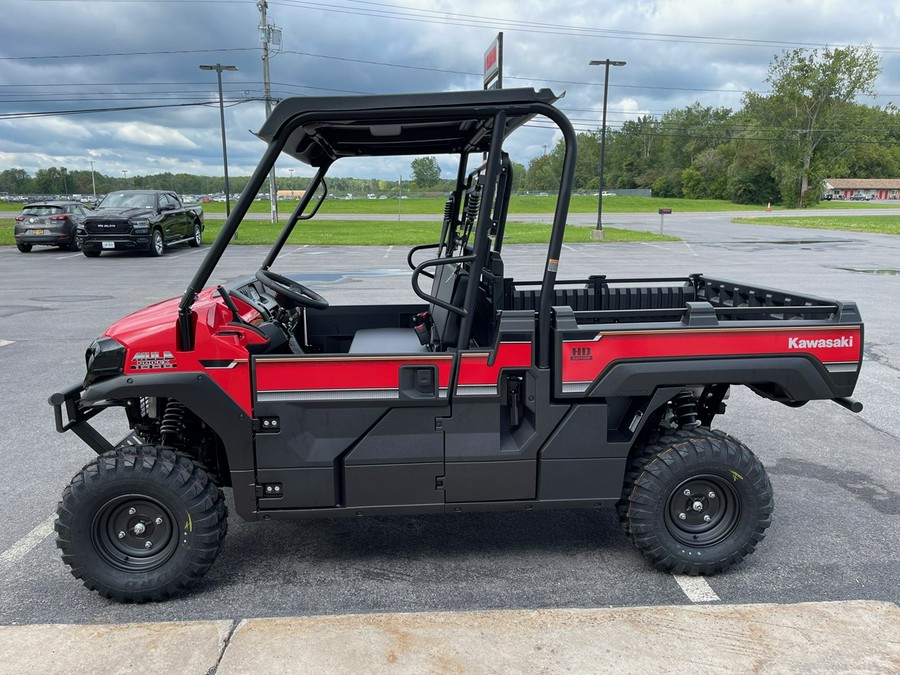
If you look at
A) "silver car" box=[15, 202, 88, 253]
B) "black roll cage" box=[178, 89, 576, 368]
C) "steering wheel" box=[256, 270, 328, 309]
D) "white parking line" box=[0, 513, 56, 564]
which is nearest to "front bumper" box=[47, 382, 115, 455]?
"black roll cage" box=[178, 89, 576, 368]

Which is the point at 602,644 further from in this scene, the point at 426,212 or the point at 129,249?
the point at 426,212

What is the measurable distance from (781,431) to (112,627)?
15.3ft

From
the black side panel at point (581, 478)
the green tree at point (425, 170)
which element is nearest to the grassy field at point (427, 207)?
the green tree at point (425, 170)

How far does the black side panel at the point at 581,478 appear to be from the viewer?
320 centimetres

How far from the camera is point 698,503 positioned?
10.9 feet

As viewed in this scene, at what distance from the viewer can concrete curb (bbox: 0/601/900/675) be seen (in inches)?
104

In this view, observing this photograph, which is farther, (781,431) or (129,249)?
(129,249)

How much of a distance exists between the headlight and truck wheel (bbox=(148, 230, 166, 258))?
1729cm

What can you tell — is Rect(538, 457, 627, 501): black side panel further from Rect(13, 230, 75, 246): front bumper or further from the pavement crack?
Rect(13, 230, 75, 246): front bumper

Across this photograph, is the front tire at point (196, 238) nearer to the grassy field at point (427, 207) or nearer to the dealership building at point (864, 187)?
the grassy field at point (427, 207)

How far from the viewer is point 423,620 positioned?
293cm

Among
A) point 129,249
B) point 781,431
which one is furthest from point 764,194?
point 781,431

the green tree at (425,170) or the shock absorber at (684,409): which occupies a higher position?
the green tree at (425,170)

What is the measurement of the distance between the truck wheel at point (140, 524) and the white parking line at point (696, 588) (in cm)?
208
